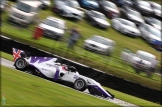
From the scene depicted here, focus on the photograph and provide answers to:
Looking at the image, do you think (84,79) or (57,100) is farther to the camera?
(84,79)

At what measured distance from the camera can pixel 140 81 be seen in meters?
19.9

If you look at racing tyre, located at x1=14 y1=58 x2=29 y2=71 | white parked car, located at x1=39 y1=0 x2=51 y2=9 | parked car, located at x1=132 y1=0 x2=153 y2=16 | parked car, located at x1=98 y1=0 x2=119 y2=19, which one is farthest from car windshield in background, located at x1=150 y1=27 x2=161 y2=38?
racing tyre, located at x1=14 y1=58 x2=29 y2=71

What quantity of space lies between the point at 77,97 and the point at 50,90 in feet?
3.08

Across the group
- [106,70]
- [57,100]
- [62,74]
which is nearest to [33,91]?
[57,100]

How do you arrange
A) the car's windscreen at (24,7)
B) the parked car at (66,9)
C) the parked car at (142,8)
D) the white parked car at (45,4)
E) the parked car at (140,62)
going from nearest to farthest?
1. the parked car at (140,62)
2. the car's windscreen at (24,7)
3. the parked car at (66,9)
4. the white parked car at (45,4)
5. the parked car at (142,8)

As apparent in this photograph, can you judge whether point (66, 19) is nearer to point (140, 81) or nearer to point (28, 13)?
point (28, 13)

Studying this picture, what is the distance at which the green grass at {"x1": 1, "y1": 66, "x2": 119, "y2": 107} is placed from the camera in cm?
1048

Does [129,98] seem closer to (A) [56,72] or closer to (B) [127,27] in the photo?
(A) [56,72]

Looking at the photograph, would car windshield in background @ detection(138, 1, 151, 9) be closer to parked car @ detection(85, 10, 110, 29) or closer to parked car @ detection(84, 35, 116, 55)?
parked car @ detection(85, 10, 110, 29)

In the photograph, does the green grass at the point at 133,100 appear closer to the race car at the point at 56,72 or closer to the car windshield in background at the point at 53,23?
the race car at the point at 56,72

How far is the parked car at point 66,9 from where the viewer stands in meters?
31.4

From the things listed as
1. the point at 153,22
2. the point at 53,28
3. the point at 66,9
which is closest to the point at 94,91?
the point at 53,28

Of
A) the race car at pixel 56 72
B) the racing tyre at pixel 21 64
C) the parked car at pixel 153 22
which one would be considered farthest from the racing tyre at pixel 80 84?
the parked car at pixel 153 22

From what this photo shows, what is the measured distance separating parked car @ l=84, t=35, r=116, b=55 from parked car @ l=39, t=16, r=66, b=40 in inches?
62.3
